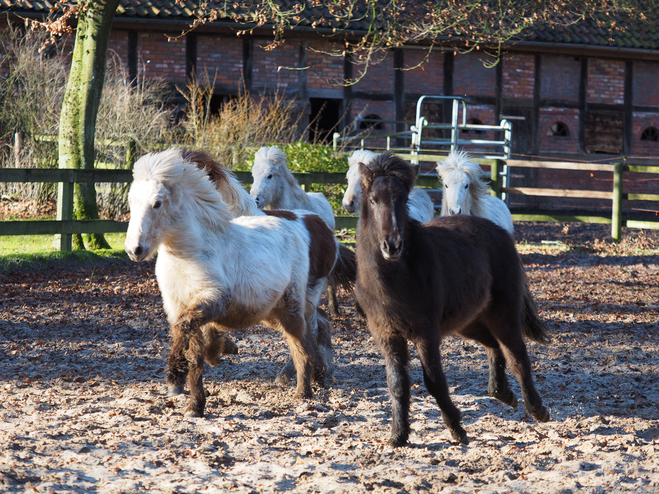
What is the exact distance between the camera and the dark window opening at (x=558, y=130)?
21.8 metres

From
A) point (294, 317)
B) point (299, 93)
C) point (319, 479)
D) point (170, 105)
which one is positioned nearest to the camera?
point (319, 479)

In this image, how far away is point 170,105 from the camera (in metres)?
18.1

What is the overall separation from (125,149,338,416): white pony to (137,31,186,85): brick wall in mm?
13680

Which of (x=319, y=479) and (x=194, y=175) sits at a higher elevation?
(x=194, y=175)

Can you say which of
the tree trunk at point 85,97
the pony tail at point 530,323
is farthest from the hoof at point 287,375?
the tree trunk at point 85,97

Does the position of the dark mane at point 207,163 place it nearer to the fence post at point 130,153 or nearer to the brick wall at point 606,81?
the fence post at point 130,153

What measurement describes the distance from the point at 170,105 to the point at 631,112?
1339 cm

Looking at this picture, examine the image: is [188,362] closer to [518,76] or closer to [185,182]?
[185,182]

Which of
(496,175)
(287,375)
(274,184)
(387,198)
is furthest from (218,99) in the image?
(387,198)

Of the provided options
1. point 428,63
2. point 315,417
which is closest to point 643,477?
point 315,417

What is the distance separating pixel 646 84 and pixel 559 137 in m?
3.26

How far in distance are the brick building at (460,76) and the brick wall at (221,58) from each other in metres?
0.02

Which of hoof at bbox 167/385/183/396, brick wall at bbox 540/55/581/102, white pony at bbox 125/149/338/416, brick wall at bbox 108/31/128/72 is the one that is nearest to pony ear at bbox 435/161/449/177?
white pony at bbox 125/149/338/416

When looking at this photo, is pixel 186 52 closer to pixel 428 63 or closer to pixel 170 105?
Answer: pixel 170 105
